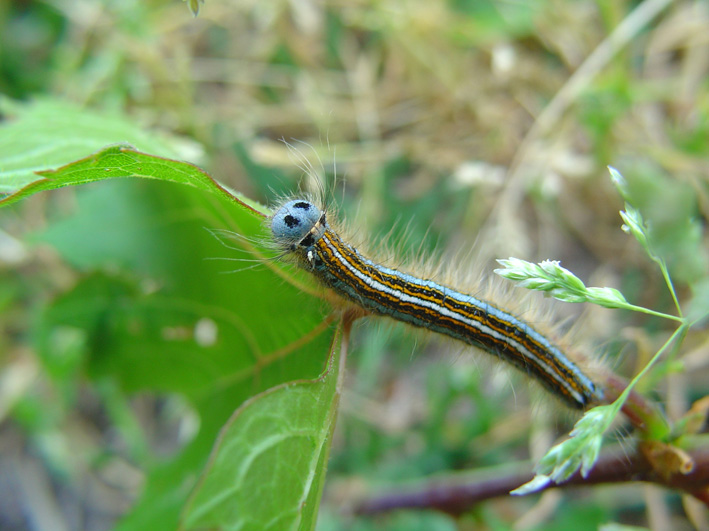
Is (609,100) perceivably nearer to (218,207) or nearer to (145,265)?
(218,207)

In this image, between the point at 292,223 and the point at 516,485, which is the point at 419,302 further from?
the point at 516,485

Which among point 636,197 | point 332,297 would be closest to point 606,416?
point 636,197

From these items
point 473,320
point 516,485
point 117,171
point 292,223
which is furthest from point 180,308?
point 516,485

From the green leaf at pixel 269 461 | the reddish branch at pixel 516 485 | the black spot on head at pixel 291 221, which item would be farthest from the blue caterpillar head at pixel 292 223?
the reddish branch at pixel 516 485

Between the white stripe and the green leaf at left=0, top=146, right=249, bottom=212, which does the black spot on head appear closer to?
Result: the white stripe

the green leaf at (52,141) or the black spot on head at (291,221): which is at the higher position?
the black spot on head at (291,221)

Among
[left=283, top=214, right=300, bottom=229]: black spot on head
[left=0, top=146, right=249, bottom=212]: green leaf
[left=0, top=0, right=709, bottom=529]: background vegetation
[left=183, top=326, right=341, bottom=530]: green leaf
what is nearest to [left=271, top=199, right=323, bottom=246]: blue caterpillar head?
[left=283, top=214, right=300, bottom=229]: black spot on head

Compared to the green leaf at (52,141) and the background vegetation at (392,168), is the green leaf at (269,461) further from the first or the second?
the background vegetation at (392,168)
